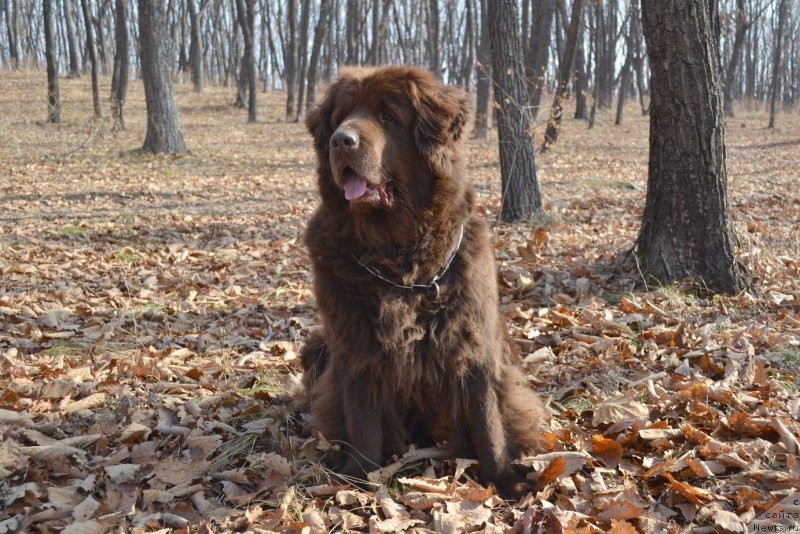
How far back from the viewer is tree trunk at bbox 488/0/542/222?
8.03m

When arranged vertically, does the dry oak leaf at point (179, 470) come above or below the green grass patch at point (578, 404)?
below

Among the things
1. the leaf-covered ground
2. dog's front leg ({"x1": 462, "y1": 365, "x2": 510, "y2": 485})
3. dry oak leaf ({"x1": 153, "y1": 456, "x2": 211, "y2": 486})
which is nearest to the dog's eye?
dog's front leg ({"x1": 462, "y1": 365, "x2": 510, "y2": 485})

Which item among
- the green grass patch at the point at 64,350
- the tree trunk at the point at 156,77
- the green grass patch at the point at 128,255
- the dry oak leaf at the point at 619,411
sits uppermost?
the tree trunk at the point at 156,77

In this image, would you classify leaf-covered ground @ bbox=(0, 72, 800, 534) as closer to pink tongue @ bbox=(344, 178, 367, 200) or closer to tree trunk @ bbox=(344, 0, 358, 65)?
pink tongue @ bbox=(344, 178, 367, 200)

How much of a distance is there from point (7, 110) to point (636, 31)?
1163 inches

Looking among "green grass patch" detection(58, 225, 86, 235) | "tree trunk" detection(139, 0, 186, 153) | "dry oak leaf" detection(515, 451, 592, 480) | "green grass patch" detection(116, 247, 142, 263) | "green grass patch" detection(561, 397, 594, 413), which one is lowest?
"dry oak leaf" detection(515, 451, 592, 480)

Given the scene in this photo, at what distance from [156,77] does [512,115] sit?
989 cm

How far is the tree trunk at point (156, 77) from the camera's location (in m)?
14.4

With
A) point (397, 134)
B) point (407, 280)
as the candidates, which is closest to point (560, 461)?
point (407, 280)

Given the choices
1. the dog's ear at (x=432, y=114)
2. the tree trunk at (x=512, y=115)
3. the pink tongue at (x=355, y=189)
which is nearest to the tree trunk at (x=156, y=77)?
the tree trunk at (x=512, y=115)

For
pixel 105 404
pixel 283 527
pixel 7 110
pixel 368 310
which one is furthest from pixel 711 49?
pixel 7 110

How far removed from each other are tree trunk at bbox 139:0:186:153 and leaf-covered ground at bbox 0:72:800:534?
20.3 feet

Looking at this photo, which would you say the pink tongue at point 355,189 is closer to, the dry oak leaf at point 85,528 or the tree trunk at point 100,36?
the dry oak leaf at point 85,528

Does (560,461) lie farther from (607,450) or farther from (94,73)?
(94,73)
